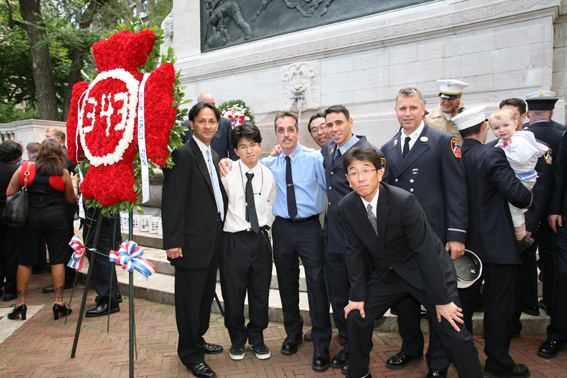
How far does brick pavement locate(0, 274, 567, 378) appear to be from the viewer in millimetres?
3508

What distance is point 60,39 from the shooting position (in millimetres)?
18156

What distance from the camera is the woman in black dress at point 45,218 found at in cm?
498

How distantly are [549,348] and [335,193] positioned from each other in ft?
8.27

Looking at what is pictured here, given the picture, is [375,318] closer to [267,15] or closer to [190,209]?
[190,209]

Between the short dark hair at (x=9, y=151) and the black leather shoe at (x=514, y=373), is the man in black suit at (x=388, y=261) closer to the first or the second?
the black leather shoe at (x=514, y=373)

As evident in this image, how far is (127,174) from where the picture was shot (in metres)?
3.27

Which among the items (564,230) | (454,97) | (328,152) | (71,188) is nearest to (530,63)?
(454,97)

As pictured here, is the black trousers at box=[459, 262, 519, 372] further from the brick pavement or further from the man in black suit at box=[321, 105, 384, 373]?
the man in black suit at box=[321, 105, 384, 373]

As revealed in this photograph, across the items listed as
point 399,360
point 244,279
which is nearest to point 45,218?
point 244,279

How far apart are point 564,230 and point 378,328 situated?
215 centimetres

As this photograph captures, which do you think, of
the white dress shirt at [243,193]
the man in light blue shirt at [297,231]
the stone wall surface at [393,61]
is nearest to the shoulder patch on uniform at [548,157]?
the man in light blue shirt at [297,231]

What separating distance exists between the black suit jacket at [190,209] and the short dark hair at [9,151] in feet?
11.7

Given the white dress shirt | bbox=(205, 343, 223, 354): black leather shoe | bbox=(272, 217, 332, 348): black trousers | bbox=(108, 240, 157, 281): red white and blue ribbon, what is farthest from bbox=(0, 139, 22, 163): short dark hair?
bbox=(272, 217, 332, 348): black trousers

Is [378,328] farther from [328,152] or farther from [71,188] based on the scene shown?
[71,188]
